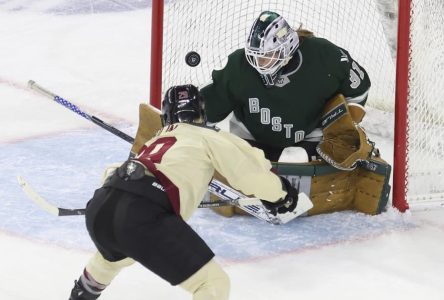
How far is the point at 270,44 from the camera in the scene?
306 cm

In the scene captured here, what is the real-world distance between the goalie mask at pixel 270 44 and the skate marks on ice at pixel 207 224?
0.55m

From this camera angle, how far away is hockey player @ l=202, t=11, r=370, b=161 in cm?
324

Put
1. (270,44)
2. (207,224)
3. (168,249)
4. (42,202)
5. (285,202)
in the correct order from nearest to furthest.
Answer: (168,249) → (42,202) → (285,202) → (270,44) → (207,224)

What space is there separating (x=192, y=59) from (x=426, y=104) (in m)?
0.91

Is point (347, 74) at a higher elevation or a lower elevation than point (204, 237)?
higher

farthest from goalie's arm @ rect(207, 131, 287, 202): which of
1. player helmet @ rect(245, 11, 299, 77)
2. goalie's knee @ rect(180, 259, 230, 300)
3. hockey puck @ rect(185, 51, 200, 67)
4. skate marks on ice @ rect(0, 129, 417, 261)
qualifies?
hockey puck @ rect(185, 51, 200, 67)

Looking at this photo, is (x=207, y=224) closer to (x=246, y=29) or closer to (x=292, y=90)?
(x=292, y=90)

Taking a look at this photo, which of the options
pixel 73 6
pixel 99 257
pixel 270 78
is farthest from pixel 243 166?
pixel 73 6

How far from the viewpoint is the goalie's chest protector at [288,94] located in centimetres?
324

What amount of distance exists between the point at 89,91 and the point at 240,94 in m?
1.87

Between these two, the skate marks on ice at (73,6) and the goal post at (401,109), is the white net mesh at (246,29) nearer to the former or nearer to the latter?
the goal post at (401,109)

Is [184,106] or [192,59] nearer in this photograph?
[184,106]

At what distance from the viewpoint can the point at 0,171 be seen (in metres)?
3.73

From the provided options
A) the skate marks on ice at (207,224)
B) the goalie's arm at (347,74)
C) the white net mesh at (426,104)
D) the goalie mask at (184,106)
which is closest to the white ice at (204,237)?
the skate marks on ice at (207,224)
